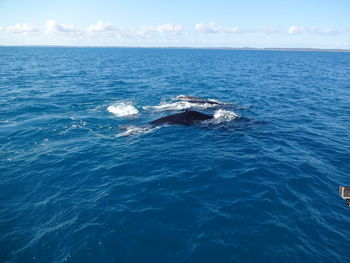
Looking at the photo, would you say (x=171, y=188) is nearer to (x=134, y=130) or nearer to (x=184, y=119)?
(x=134, y=130)

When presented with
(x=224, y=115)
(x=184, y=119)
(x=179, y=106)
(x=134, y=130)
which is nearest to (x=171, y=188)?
(x=134, y=130)

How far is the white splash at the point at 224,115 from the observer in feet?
86.7

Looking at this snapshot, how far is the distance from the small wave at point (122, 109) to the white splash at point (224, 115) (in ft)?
33.0

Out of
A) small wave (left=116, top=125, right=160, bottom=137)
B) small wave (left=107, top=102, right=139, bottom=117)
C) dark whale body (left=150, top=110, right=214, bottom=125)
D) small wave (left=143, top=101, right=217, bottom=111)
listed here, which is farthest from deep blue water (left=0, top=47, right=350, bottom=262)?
small wave (left=143, top=101, right=217, bottom=111)

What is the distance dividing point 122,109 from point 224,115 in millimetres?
13061

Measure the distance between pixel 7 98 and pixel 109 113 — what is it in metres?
17.9

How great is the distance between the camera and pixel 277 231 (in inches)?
432

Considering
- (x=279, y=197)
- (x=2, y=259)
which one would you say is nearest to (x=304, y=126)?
(x=279, y=197)

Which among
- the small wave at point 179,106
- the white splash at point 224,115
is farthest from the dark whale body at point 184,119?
the small wave at point 179,106

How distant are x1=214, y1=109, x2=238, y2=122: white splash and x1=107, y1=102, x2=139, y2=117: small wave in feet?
33.0

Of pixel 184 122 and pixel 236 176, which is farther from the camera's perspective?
pixel 184 122

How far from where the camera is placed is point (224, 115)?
2745 centimetres

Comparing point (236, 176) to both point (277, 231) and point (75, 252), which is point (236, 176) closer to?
point (277, 231)

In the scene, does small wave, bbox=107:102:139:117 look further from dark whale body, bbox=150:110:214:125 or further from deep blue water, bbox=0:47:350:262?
dark whale body, bbox=150:110:214:125
